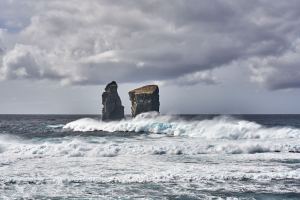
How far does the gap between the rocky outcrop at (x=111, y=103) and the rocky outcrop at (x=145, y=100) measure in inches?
159

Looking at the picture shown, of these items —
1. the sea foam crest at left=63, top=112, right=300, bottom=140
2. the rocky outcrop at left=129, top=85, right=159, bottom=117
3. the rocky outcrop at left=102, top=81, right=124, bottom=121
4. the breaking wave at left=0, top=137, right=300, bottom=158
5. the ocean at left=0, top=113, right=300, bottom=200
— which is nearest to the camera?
the ocean at left=0, top=113, right=300, bottom=200

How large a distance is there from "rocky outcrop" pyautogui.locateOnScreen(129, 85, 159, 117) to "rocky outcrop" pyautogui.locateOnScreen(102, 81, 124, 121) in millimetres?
4035

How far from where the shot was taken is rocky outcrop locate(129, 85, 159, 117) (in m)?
80.1

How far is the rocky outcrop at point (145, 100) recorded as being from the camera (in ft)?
263

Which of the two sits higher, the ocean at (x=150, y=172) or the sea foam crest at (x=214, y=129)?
the sea foam crest at (x=214, y=129)

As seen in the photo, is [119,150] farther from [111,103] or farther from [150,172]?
[111,103]

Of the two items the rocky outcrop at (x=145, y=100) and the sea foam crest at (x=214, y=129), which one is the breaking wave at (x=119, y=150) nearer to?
the sea foam crest at (x=214, y=129)

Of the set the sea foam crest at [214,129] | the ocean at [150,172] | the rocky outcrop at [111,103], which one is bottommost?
the ocean at [150,172]

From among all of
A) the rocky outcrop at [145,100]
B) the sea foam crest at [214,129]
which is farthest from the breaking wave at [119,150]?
the rocky outcrop at [145,100]

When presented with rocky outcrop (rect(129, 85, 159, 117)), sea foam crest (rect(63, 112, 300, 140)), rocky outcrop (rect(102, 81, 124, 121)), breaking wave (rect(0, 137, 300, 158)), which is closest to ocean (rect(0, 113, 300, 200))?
breaking wave (rect(0, 137, 300, 158))

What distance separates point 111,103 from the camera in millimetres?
83938

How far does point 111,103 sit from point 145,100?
793cm

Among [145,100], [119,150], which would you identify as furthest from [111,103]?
[119,150]

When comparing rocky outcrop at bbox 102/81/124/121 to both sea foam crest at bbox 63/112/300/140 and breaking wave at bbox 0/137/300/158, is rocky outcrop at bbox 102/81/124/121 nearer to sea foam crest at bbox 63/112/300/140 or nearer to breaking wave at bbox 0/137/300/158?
sea foam crest at bbox 63/112/300/140
